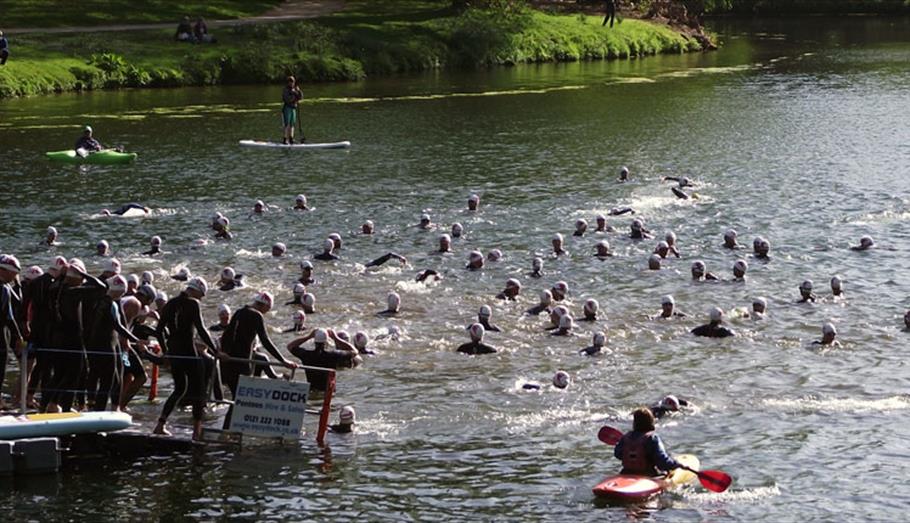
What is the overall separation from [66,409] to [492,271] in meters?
18.6

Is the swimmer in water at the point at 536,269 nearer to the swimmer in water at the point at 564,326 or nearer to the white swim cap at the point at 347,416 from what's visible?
the swimmer in water at the point at 564,326

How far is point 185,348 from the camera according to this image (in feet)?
89.2

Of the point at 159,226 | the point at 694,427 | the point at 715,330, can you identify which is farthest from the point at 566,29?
the point at 694,427

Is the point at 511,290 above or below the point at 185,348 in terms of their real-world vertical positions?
below

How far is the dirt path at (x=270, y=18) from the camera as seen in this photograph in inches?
3825

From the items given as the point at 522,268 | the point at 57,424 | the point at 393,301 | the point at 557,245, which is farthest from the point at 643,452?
the point at 557,245

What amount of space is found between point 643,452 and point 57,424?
10.5 metres

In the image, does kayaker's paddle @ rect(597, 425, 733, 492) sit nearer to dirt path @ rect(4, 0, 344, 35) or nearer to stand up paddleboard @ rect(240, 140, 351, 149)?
stand up paddleboard @ rect(240, 140, 351, 149)

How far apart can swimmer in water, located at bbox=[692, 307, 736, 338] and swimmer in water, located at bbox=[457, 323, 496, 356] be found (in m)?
5.55

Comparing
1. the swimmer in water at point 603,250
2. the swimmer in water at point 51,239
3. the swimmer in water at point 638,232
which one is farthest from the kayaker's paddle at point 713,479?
the swimmer in water at point 51,239

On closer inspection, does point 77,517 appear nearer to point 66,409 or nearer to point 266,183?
point 66,409

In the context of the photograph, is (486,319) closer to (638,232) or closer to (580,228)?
(580,228)

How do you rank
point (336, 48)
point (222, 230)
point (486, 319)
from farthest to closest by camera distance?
point (336, 48), point (222, 230), point (486, 319)

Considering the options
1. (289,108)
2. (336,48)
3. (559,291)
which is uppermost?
(336,48)
